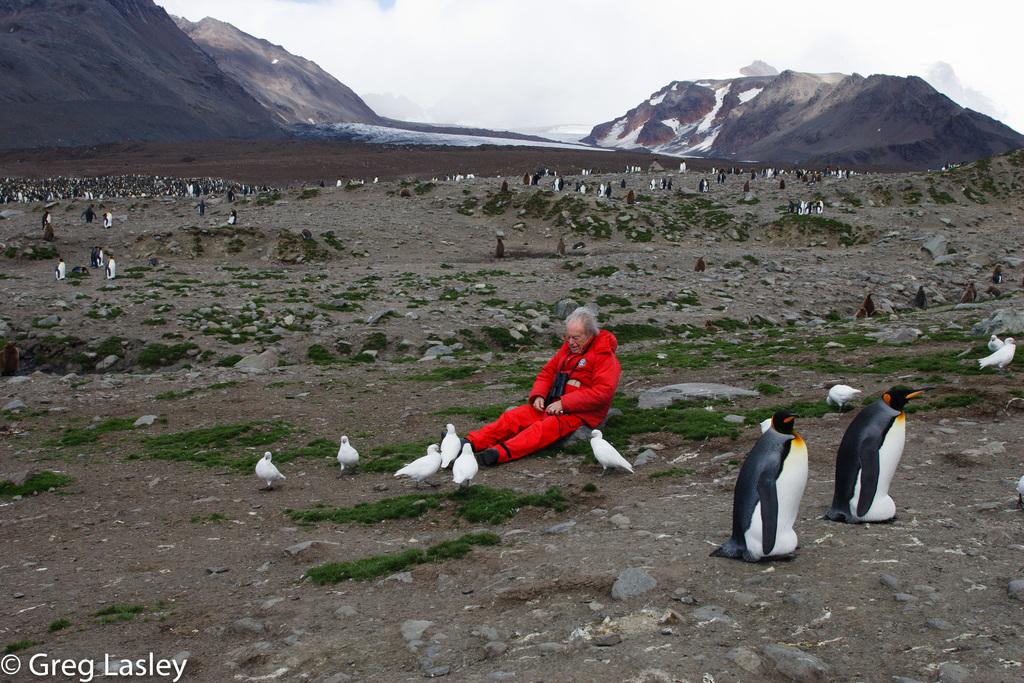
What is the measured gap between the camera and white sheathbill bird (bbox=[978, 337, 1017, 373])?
7070mm

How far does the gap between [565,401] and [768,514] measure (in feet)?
9.52

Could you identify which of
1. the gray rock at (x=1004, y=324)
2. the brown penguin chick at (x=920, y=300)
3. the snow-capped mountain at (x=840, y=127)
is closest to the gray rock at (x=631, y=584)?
the gray rock at (x=1004, y=324)

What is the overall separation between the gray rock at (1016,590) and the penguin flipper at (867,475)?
924 millimetres

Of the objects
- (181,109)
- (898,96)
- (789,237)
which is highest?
(898,96)

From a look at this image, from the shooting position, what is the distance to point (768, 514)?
375 cm

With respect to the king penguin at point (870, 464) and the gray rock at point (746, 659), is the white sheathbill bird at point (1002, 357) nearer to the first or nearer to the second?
the king penguin at point (870, 464)

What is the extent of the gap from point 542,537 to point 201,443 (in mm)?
4795

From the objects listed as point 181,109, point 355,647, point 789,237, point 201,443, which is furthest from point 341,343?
point 181,109

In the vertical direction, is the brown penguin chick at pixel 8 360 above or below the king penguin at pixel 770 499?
below

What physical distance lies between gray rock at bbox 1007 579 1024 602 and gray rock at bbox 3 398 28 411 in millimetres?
10653

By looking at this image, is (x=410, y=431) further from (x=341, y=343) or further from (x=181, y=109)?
(x=181, y=109)

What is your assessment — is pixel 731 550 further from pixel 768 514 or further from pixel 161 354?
pixel 161 354

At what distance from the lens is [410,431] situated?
25.2ft

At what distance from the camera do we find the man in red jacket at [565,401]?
6.39 meters
